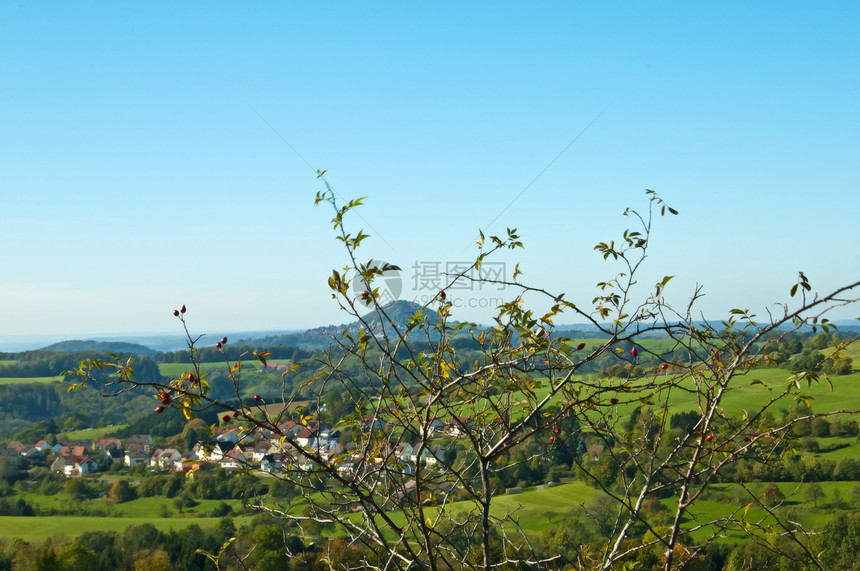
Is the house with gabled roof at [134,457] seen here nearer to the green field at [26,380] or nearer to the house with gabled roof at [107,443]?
the house with gabled roof at [107,443]

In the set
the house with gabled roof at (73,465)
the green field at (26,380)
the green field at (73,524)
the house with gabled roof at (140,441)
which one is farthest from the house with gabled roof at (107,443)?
the green field at (26,380)

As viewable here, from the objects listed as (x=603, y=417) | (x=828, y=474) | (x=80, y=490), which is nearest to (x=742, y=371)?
(x=603, y=417)

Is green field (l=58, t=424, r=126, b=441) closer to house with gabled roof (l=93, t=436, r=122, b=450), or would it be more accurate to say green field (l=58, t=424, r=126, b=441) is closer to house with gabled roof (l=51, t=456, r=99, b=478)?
house with gabled roof (l=93, t=436, r=122, b=450)

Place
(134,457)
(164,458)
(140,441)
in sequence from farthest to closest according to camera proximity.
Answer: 1. (140,441)
2. (134,457)
3. (164,458)

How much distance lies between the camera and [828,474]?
2789 cm

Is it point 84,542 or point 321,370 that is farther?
point 84,542

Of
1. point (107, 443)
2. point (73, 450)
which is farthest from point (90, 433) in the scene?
point (73, 450)

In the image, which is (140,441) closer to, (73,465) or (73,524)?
(73,465)

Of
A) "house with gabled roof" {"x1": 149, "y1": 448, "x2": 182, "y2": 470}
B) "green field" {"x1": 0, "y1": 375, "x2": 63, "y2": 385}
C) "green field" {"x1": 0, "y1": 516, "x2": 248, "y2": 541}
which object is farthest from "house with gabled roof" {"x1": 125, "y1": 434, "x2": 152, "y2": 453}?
"green field" {"x1": 0, "y1": 375, "x2": 63, "y2": 385}

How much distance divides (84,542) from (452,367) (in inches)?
1329

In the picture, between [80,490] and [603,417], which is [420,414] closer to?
[603,417]

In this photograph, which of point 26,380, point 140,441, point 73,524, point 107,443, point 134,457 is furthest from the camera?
point 26,380

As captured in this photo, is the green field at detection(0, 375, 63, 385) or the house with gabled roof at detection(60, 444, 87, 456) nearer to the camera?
the house with gabled roof at detection(60, 444, 87, 456)

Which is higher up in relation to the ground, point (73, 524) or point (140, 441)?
point (140, 441)
